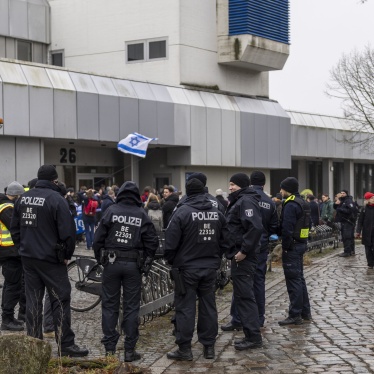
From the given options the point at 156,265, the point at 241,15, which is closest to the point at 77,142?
the point at 241,15

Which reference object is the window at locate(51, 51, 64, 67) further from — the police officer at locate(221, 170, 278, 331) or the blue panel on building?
the police officer at locate(221, 170, 278, 331)

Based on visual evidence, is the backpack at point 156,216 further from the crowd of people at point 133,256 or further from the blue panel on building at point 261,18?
the blue panel on building at point 261,18

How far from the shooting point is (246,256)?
9406 mm

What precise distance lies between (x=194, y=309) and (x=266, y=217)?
2.15 metres

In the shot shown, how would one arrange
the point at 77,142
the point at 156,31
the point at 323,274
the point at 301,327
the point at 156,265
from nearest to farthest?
the point at 301,327 < the point at 156,265 < the point at 323,274 < the point at 77,142 < the point at 156,31

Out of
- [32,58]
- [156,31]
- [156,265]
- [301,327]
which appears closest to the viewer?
[301,327]

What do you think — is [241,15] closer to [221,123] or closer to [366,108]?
[221,123]

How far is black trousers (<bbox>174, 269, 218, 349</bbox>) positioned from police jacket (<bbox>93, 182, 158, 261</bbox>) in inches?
21.4

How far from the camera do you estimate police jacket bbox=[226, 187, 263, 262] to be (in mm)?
9320

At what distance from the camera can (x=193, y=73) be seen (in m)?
33.8

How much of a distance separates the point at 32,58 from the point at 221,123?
341 inches

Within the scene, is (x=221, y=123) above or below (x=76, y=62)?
below

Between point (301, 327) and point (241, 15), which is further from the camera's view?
point (241, 15)

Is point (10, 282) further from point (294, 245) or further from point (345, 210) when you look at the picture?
point (345, 210)
